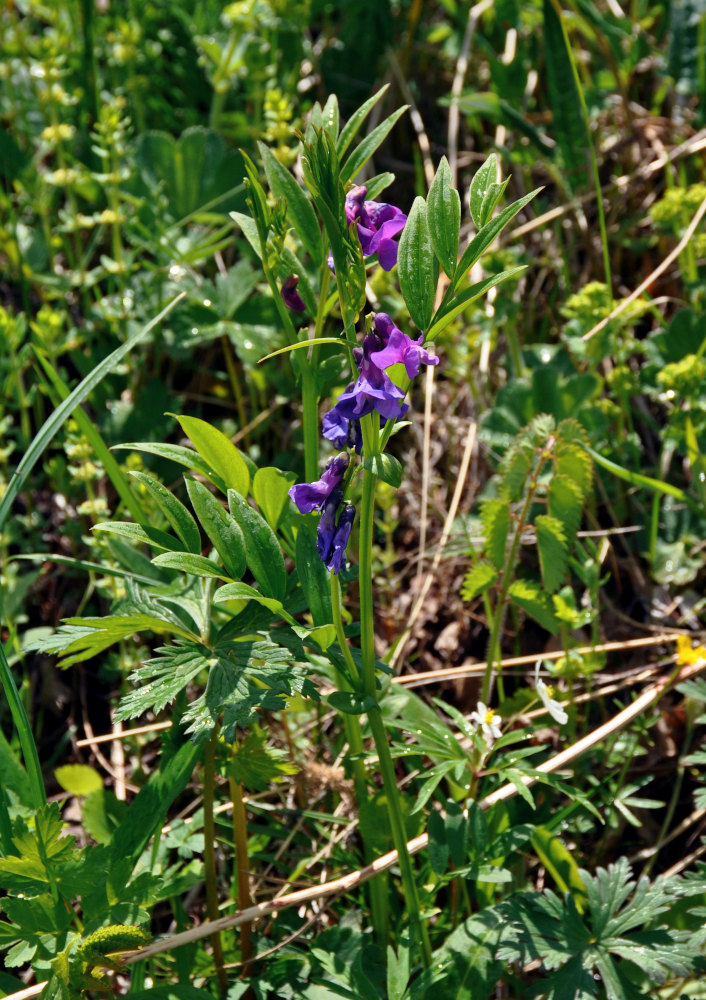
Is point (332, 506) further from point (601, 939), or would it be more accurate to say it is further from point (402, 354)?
point (601, 939)

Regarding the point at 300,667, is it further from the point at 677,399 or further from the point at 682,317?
the point at 682,317

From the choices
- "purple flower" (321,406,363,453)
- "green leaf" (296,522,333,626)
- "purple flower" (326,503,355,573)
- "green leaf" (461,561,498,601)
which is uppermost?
"purple flower" (321,406,363,453)

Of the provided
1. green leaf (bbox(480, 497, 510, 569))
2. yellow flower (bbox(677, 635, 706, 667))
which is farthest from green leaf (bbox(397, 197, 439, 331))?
yellow flower (bbox(677, 635, 706, 667))

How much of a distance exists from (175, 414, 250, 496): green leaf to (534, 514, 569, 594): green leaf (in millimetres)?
760

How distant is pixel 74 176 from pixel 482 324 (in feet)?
4.76

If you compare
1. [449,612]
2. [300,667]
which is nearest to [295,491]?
[300,667]

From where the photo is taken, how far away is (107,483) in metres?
3.01

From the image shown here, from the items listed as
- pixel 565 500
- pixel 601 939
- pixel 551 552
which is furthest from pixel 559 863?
pixel 565 500

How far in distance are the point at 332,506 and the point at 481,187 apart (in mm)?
555

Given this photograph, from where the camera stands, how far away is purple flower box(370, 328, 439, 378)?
4.40 feet

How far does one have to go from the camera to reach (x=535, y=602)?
2.18 m

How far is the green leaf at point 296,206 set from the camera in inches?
68.7

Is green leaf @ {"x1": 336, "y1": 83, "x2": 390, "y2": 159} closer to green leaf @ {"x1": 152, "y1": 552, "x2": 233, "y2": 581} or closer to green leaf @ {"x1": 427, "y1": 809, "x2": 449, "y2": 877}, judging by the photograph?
green leaf @ {"x1": 152, "y1": 552, "x2": 233, "y2": 581}

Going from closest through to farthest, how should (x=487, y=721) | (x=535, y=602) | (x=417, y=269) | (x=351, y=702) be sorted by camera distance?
(x=417, y=269)
(x=351, y=702)
(x=487, y=721)
(x=535, y=602)
